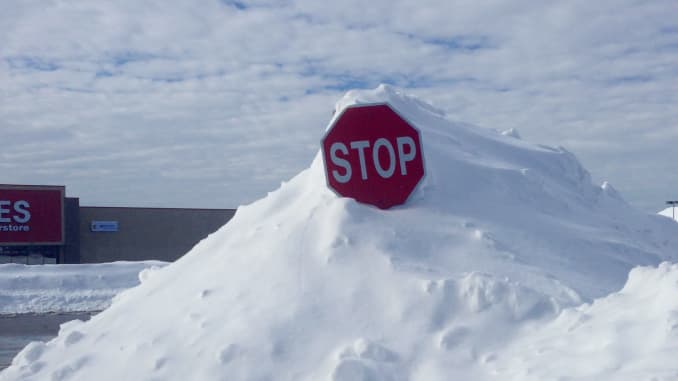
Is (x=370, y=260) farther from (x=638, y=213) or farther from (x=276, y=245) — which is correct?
(x=638, y=213)

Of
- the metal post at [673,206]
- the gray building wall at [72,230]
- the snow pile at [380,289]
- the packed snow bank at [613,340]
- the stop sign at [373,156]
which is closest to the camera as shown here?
the packed snow bank at [613,340]

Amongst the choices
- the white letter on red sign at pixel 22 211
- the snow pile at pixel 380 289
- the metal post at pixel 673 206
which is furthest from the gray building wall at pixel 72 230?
the snow pile at pixel 380 289

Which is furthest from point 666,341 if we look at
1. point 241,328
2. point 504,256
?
point 241,328

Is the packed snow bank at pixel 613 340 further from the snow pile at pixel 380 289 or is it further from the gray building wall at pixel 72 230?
the gray building wall at pixel 72 230

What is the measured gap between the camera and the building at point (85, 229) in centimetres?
3638

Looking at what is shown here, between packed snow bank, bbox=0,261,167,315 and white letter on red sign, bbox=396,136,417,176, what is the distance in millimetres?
12853

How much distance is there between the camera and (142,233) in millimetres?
40531

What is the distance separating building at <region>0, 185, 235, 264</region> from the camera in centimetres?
3638

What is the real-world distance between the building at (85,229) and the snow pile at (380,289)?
29427 mm

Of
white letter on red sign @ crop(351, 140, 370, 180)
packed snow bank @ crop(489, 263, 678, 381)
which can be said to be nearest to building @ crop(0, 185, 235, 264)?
white letter on red sign @ crop(351, 140, 370, 180)

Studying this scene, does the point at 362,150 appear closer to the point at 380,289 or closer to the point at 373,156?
the point at 373,156

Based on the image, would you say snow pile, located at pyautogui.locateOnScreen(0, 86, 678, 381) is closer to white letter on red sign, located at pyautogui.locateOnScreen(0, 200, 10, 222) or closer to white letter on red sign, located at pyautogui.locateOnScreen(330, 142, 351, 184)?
white letter on red sign, located at pyautogui.locateOnScreen(330, 142, 351, 184)

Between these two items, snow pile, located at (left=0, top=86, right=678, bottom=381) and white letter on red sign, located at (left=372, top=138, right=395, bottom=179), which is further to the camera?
white letter on red sign, located at (left=372, top=138, right=395, bottom=179)

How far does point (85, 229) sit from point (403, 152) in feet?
111
